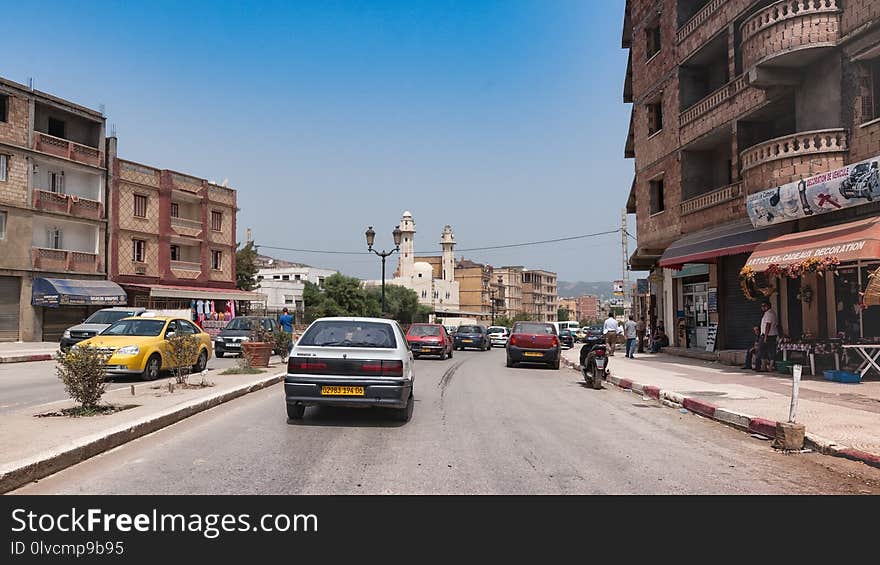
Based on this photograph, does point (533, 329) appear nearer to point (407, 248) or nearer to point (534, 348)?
point (534, 348)

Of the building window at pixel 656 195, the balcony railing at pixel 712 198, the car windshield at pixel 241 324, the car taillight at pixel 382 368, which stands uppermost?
the building window at pixel 656 195

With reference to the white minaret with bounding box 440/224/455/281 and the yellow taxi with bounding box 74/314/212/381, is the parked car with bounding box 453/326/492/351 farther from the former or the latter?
the white minaret with bounding box 440/224/455/281

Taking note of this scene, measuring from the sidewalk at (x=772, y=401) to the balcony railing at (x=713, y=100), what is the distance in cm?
878

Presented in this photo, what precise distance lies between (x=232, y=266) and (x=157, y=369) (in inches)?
1390

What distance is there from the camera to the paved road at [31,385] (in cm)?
1108

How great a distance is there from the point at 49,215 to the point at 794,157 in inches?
1360

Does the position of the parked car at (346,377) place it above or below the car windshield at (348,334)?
below

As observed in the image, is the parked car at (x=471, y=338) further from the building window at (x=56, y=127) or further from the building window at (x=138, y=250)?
the building window at (x=56, y=127)

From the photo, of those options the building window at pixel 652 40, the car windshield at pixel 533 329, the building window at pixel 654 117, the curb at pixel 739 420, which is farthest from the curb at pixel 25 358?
the building window at pixel 652 40

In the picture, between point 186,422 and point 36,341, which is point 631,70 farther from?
point 36,341

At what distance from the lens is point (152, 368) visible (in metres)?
14.7

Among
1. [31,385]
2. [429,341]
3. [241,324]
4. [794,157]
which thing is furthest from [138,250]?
[794,157]

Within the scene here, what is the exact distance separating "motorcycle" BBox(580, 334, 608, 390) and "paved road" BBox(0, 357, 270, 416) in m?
10.4
